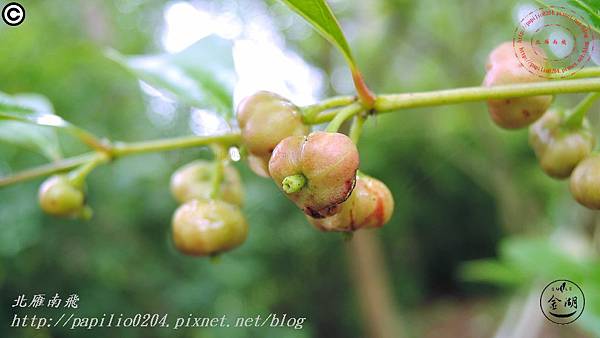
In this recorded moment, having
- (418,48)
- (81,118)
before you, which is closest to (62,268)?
(81,118)

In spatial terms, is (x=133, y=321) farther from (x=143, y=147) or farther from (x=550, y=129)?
(x=550, y=129)

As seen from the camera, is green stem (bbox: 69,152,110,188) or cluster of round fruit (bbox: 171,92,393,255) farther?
green stem (bbox: 69,152,110,188)

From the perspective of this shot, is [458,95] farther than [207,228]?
No

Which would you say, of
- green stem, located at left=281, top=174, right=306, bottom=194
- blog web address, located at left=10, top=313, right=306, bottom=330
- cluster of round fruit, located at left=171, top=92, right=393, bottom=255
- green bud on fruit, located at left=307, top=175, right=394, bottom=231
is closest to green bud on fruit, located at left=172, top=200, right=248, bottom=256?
cluster of round fruit, located at left=171, top=92, right=393, bottom=255

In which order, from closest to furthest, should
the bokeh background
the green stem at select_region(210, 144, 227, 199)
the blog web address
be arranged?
the green stem at select_region(210, 144, 227, 199), the blog web address, the bokeh background

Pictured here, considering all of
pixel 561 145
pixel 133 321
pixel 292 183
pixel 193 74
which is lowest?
pixel 292 183

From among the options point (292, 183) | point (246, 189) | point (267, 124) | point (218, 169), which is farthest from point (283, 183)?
point (246, 189)

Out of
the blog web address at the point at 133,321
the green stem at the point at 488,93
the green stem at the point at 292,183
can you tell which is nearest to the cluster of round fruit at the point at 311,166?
the green stem at the point at 292,183

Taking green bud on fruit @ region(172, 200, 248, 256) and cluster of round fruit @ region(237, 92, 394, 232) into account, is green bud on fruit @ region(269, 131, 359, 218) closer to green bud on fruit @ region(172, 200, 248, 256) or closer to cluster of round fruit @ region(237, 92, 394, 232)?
cluster of round fruit @ region(237, 92, 394, 232)
